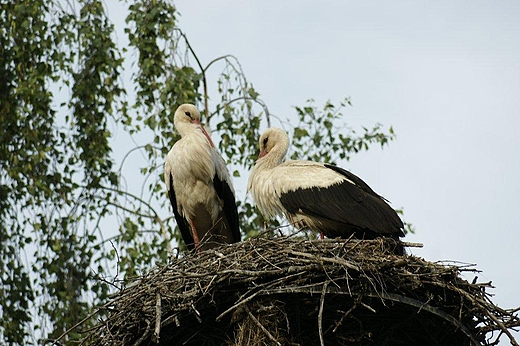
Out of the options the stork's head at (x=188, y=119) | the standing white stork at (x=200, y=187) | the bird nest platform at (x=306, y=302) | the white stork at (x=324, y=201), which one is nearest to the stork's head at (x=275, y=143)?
the white stork at (x=324, y=201)

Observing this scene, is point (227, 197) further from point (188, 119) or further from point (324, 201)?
point (324, 201)

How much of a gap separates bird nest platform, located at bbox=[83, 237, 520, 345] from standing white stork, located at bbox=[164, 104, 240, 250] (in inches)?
75.2

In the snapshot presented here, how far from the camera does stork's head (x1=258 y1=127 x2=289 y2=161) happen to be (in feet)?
27.8

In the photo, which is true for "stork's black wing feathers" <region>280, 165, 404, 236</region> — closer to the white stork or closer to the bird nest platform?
the white stork

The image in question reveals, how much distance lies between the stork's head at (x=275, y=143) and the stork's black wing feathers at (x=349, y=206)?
61 cm

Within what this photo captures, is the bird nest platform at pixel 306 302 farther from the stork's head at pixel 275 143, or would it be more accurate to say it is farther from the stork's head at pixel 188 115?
the stork's head at pixel 188 115

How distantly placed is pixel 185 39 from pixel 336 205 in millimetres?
3431

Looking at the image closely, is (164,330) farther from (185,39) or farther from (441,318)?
(185,39)

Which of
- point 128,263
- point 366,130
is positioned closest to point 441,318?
point 128,263

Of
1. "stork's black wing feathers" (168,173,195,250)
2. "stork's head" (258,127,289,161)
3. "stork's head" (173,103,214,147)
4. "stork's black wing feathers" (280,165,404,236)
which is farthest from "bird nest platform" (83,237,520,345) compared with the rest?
"stork's head" (173,103,214,147)

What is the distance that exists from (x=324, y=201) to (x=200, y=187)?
1.24 m

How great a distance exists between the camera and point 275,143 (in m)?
8.66

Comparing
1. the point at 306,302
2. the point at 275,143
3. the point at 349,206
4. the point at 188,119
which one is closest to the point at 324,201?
the point at 349,206

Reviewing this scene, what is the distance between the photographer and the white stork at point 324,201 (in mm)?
7496
